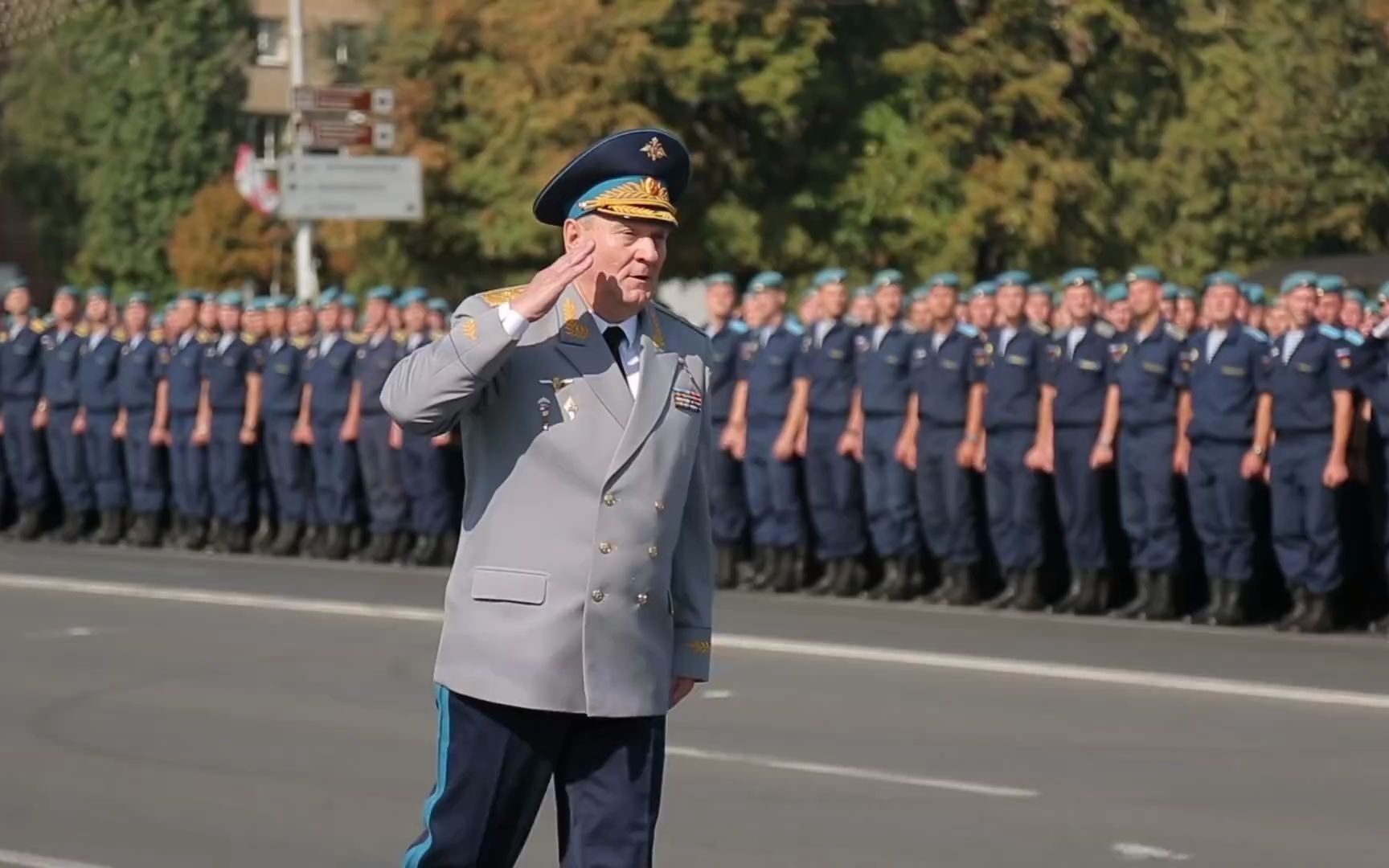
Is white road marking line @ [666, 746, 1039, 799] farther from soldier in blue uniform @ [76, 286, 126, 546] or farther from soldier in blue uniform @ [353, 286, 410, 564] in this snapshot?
soldier in blue uniform @ [76, 286, 126, 546]

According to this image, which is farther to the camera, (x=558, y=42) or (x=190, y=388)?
(x=558, y=42)

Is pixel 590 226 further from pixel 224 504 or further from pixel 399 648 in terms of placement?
pixel 224 504

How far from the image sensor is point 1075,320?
1697 cm

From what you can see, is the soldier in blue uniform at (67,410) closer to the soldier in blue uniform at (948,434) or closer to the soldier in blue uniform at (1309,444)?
the soldier in blue uniform at (948,434)

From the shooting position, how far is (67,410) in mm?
24469

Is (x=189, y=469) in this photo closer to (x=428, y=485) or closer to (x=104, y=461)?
(x=104, y=461)

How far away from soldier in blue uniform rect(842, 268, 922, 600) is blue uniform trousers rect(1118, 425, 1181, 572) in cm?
185

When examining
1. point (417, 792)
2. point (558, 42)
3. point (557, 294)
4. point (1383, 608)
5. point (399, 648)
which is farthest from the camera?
point (558, 42)

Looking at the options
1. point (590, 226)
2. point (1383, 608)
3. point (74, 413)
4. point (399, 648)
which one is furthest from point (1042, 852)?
point (74, 413)

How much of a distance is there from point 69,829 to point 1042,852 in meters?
3.20

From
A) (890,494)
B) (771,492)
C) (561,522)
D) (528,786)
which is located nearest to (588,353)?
(561,522)

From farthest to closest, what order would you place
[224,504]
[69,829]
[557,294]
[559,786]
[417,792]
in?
[224,504], [417,792], [69,829], [559,786], [557,294]

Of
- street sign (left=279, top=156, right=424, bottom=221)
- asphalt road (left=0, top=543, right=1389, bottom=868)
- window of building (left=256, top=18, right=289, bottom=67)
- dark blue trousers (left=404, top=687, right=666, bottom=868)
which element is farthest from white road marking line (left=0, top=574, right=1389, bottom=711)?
window of building (left=256, top=18, right=289, bottom=67)

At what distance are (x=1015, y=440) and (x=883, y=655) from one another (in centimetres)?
335
